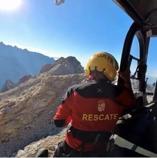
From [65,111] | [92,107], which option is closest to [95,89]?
[92,107]

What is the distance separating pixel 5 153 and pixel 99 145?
21.6 meters

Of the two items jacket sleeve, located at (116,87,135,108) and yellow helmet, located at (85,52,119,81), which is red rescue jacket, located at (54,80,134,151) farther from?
yellow helmet, located at (85,52,119,81)

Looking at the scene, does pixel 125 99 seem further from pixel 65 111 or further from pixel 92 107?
pixel 65 111

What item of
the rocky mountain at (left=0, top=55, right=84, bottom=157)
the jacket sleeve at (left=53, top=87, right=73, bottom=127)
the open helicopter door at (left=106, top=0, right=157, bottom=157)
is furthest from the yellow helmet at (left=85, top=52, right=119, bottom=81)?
the rocky mountain at (left=0, top=55, right=84, bottom=157)

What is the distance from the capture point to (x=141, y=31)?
574 centimetres

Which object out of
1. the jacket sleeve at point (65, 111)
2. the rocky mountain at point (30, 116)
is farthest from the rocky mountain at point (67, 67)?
the jacket sleeve at point (65, 111)

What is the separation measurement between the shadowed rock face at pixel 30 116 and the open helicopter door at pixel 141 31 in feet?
62.2

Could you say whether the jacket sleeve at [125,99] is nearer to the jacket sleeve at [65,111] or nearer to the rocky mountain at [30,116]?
the jacket sleeve at [65,111]

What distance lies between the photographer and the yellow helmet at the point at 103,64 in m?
4.48

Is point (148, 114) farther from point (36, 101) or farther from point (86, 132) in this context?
point (36, 101)

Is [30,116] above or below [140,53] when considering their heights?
below

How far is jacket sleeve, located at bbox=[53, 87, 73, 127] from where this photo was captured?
4449mm

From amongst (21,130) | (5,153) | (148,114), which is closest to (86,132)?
(148,114)

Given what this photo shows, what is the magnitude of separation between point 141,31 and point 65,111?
1.90 m
